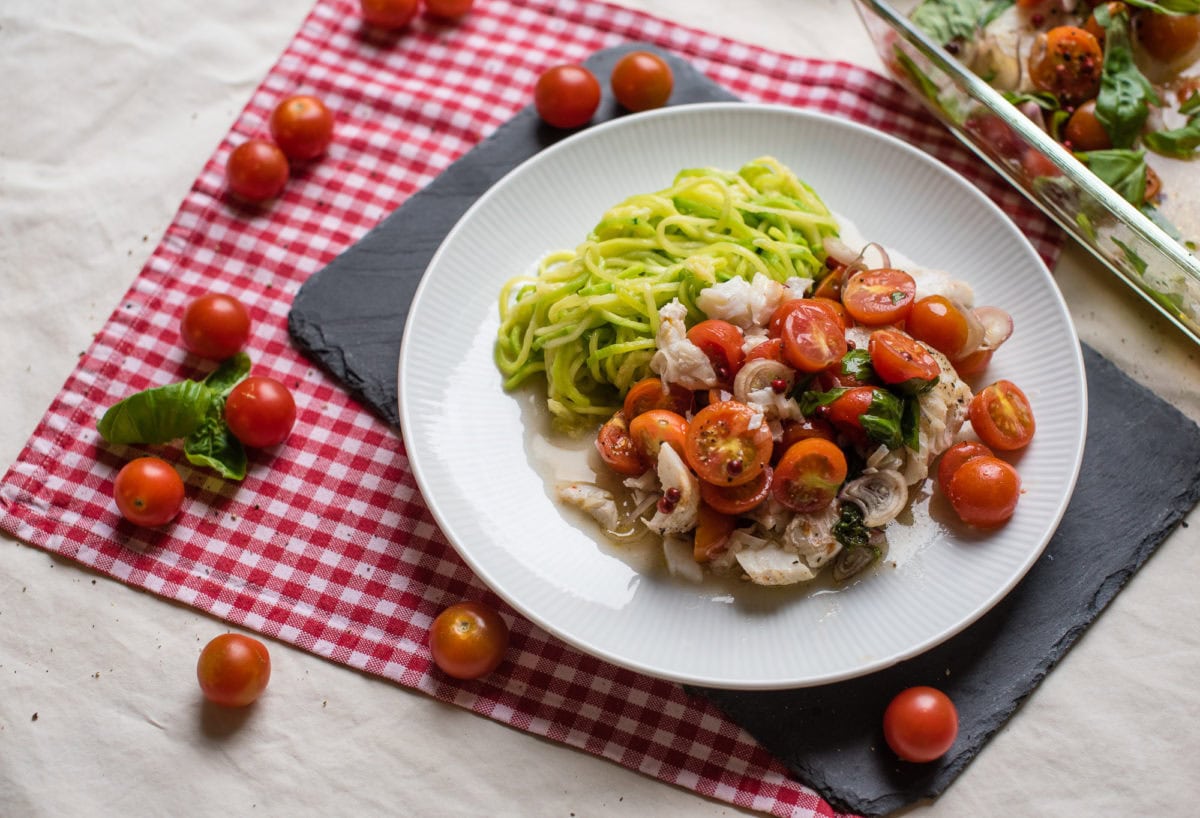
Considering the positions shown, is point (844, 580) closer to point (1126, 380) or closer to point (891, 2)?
point (1126, 380)

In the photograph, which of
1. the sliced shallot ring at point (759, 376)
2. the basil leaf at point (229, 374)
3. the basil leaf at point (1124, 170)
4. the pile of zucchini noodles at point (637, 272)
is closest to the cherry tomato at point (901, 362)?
the sliced shallot ring at point (759, 376)

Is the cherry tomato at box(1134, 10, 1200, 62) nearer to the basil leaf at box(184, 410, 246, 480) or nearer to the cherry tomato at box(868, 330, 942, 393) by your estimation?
the cherry tomato at box(868, 330, 942, 393)

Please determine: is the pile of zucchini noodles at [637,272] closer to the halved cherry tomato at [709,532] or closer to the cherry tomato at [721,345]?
the cherry tomato at [721,345]

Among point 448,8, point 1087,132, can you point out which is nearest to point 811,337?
point 1087,132

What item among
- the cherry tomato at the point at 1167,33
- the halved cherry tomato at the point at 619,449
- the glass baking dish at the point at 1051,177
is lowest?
the halved cherry tomato at the point at 619,449

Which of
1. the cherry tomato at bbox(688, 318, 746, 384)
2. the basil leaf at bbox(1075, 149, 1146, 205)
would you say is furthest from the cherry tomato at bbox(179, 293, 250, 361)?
the basil leaf at bbox(1075, 149, 1146, 205)

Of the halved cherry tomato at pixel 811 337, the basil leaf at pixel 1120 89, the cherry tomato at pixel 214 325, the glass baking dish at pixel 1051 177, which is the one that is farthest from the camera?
the basil leaf at pixel 1120 89

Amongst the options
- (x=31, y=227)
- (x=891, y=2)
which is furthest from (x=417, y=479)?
(x=891, y=2)
